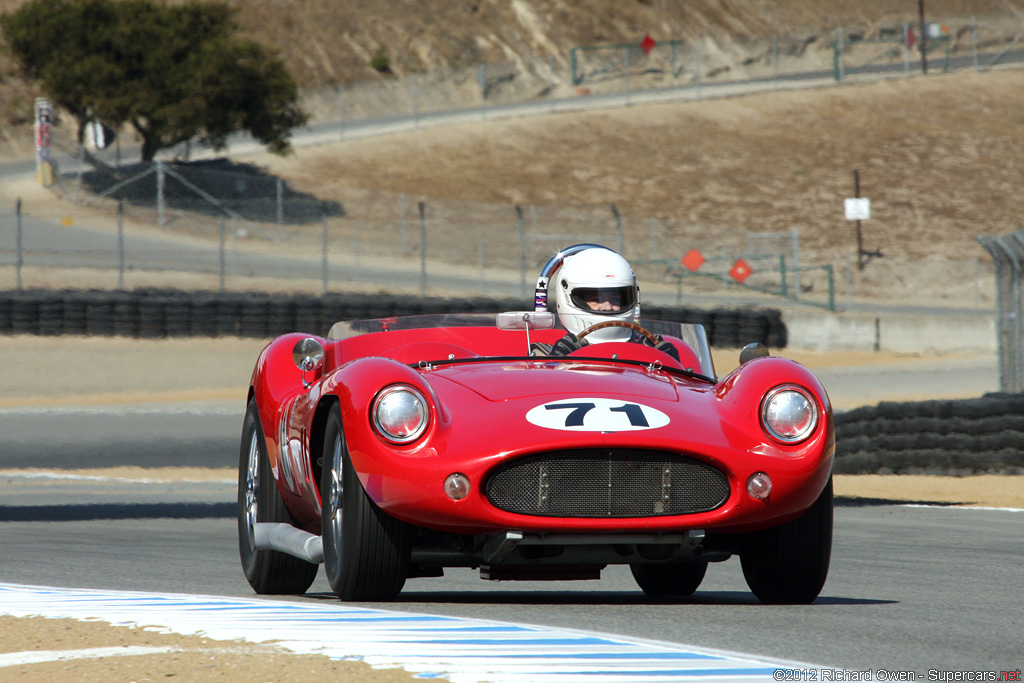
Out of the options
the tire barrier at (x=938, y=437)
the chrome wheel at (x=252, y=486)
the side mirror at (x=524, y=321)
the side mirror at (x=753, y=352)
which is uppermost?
the side mirror at (x=524, y=321)

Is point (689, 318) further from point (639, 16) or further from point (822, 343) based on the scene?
point (639, 16)

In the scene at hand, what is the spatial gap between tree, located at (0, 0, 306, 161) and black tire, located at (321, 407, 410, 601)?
39668 mm

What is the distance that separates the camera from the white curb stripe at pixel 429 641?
366cm

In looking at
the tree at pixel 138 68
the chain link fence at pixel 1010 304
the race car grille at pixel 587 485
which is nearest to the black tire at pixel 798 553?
the race car grille at pixel 587 485

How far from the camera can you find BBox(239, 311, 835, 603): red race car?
4.91 m

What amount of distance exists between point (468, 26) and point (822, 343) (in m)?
46.6

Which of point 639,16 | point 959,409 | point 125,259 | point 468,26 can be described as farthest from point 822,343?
point 639,16

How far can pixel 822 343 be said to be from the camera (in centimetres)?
3297

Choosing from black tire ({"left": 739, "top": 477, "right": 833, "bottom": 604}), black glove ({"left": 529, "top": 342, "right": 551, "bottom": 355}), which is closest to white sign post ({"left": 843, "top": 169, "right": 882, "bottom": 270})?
black glove ({"left": 529, "top": 342, "right": 551, "bottom": 355})

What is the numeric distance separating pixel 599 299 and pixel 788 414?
1748 mm

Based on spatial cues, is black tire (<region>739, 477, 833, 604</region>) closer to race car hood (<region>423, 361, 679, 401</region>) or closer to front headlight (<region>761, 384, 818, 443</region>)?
front headlight (<region>761, 384, 818, 443</region>)

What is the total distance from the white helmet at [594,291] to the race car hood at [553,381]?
96cm

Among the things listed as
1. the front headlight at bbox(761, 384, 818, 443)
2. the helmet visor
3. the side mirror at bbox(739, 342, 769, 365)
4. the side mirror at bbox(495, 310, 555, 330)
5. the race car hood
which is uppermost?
→ the helmet visor

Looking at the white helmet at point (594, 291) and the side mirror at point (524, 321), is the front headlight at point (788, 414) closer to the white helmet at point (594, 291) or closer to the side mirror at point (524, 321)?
the side mirror at point (524, 321)
